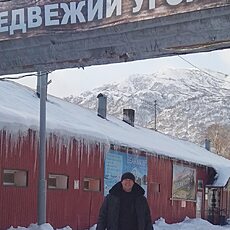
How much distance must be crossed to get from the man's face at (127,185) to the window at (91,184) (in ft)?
43.8

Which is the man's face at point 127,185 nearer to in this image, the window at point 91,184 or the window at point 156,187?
the window at point 91,184

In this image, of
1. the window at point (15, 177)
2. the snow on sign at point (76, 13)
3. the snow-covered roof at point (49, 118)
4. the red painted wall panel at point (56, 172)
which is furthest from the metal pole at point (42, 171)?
the snow on sign at point (76, 13)

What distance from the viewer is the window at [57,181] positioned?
728 inches

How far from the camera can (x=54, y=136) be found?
709 inches

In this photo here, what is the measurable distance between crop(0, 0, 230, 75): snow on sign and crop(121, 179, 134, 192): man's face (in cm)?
136

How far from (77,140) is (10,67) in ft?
39.1

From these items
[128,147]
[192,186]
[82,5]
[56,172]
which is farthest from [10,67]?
[192,186]

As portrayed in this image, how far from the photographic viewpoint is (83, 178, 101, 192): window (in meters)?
20.6

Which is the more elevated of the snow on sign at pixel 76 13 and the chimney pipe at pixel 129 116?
the chimney pipe at pixel 129 116

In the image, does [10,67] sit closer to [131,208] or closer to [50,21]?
[50,21]

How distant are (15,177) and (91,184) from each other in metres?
4.66

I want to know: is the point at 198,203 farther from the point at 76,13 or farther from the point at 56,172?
the point at 76,13

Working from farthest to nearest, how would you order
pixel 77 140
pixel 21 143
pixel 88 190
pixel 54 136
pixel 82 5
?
pixel 88 190, pixel 77 140, pixel 54 136, pixel 21 143, pixel 82 5

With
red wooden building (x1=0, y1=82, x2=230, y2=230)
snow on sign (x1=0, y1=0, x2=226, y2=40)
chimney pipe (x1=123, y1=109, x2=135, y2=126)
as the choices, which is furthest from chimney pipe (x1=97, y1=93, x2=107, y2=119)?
snow on sign (x1=0, y1=0, x2=226, y2=40)
